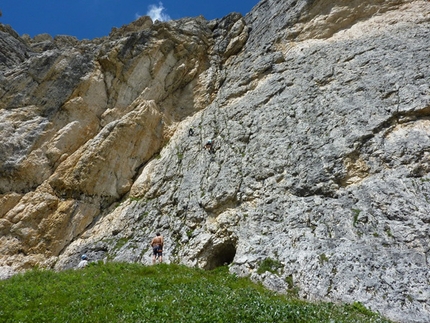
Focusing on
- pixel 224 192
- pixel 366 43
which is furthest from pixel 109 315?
pixel 366 43

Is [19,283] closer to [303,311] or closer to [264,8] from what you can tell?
[303,311]

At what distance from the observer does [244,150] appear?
2364 cm

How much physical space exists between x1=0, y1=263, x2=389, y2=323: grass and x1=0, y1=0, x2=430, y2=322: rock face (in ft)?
6.58

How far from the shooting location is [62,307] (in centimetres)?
1217

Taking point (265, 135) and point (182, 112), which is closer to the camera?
point (265, 135)

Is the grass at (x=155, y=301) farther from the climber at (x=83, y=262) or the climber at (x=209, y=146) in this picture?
the climber at (x=209, y=146)

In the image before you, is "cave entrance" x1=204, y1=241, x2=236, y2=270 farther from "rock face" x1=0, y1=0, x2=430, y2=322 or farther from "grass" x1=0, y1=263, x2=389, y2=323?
"grass" x1=0, y1=263, x2=389, y2=323

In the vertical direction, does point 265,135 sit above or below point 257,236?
above

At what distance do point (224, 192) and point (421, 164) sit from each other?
423 inches

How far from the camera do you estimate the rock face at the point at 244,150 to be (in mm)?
14859

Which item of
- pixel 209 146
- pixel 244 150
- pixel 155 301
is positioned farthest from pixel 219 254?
pixel 209 146

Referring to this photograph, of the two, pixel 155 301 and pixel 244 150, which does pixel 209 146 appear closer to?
pixel 244 150

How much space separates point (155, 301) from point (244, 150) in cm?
1398

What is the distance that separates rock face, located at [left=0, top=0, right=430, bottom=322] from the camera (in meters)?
14.9
